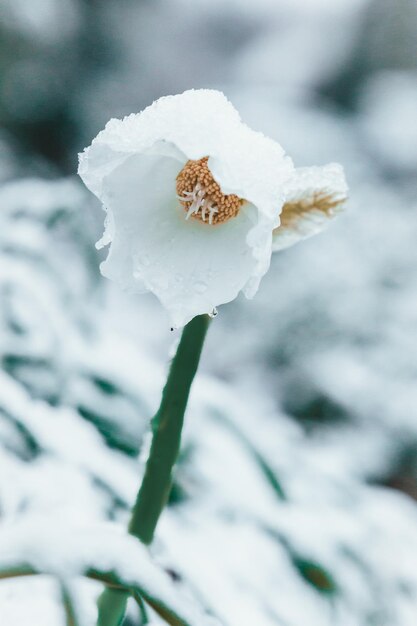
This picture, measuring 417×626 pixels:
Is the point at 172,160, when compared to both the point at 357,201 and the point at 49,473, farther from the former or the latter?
the point at 357,201

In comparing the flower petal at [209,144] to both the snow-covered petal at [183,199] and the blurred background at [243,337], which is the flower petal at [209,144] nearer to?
the snow-covered petal at [183,199]

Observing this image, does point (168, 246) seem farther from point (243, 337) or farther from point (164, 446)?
point (243, 337)

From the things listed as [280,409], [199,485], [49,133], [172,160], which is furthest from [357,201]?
[172,160]

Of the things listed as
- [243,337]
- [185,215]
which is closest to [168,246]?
[185,215]

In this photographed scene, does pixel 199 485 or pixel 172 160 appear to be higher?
pixel 172 160

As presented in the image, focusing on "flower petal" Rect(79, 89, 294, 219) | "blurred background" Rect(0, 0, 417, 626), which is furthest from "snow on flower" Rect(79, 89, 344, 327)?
"blurred background" Rect(0, 0, 417, 626)

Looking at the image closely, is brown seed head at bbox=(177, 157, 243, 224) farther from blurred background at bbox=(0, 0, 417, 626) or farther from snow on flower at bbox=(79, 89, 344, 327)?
blurred background at bbox=(0, 0, 417, 626)

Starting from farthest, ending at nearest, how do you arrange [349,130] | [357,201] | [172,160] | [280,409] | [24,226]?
1. [349,130]
2. [357,201]
3. [280,409]
4. [24,226]
5. [172,160]
